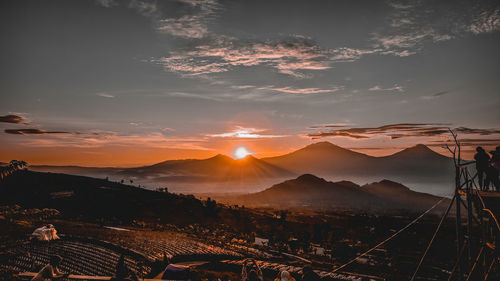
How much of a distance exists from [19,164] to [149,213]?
2444 centimetres

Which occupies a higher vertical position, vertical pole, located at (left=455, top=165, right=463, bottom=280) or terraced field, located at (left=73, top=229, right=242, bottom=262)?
vertical pole, located at (left=455, top=165, right=463, bottom=280)

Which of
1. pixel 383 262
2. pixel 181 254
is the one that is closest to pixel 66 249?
pixel 181 254

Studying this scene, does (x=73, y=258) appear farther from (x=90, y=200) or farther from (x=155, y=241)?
(x=90, y=200)

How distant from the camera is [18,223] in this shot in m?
24.8

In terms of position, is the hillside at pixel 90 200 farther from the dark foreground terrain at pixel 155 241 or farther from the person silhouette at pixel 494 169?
the person silhouette at pixel 494 169

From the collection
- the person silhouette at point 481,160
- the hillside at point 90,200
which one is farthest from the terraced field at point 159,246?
the person silhouette at point 481,160

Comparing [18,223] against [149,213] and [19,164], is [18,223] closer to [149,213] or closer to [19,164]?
[19,164]

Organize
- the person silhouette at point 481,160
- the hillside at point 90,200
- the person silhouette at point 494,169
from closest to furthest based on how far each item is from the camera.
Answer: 1. the person silhouette at point 494,169
2. the person silhouette at point 481,160
3. the hillside at point 90,200

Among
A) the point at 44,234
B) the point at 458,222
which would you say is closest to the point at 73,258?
the point at 44,234

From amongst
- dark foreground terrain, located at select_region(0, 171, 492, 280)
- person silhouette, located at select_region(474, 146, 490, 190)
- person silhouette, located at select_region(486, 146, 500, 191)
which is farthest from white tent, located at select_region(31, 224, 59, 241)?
person silhouette, located at select_region(486, 146, 500, 191)

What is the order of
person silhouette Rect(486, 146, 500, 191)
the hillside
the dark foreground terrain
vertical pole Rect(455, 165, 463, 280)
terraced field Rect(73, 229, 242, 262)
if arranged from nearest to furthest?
person silhouette Rect(486, 146, 500, 191) < vertical pole Rect(455, 165, 463, 280) < the dark foreground terrain < terraced field Rect(73, 229, 242, 262) < the hillside

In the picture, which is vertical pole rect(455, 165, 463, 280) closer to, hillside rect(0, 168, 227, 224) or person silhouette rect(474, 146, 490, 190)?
person silhouette rect(474, 146, 490, 190)

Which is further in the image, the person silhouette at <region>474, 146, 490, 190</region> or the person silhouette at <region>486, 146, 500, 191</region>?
the person silhouette at <region>474, 146, 490, 190</region>

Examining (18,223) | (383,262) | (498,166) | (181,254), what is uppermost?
(498,166)
